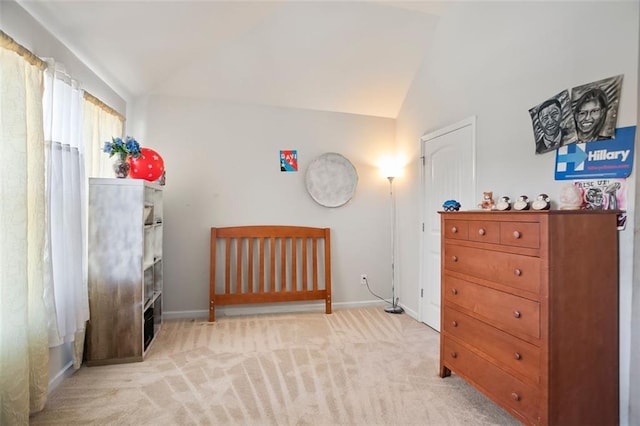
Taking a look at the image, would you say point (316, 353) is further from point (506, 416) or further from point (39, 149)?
point (39, 149)

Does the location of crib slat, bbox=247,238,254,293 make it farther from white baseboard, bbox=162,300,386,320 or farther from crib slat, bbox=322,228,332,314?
crib slat, bbox=322,228,332,314

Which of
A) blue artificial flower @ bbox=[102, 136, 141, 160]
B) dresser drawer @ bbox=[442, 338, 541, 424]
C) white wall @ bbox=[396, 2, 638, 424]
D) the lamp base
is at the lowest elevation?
the lamp base

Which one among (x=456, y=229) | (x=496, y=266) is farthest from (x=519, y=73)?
(x=496, y=266)

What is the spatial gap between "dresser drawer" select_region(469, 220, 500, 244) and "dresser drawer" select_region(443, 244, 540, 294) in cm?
7

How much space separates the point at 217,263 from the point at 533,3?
3603 millimetres

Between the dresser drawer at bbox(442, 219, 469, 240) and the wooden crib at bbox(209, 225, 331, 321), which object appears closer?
the dresser drawer at bbox(442, 219, 469, 240)

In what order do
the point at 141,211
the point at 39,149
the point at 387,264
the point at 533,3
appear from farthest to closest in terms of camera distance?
the point at 387,264, the point at 141,211, the point at 533,3, the point at 39,149

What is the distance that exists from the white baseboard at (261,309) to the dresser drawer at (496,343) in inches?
71.3

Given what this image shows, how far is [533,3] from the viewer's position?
2213 mm

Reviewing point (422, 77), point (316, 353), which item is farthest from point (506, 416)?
point (422, 77)

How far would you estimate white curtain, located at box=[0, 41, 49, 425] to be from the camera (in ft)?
5.43

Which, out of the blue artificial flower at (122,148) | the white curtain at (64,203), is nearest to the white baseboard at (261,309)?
Result: the white curtain at (64,203)

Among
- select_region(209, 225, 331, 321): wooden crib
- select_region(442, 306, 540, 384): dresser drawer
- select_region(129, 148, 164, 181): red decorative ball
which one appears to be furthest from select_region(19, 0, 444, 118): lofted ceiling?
select_region(442, 306, 540, 384): dresser drawer

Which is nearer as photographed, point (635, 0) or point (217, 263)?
point (635, 0)
